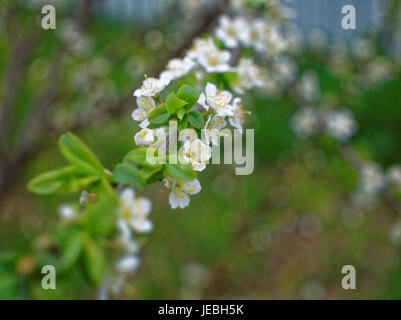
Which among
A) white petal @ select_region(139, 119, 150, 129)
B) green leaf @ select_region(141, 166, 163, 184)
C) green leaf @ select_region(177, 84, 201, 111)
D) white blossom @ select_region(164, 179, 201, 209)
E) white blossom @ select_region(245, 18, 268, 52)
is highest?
white blossom @ select_region(245, 18, 268, 52)

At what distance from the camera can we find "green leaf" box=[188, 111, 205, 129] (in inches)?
38.6

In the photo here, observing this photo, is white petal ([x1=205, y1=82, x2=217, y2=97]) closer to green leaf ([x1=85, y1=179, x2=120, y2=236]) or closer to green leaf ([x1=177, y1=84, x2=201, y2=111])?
green leaf ([x1=177, y1=84, x2=201, y2=111])

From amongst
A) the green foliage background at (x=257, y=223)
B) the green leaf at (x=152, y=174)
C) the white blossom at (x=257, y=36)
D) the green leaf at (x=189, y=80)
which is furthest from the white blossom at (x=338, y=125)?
the green leaf at (x=152, y=174)

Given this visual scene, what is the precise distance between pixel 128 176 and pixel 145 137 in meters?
0.11

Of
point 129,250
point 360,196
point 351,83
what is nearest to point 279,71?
point 351,83

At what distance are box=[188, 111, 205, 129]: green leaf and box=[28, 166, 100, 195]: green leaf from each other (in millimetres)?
277

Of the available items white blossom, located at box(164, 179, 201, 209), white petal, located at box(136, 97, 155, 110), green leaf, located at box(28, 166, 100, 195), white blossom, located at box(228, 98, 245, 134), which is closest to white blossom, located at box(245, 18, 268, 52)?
white blossom, located at box(228, 98, 245, 134)

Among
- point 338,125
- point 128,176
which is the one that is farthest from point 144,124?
point 338,125

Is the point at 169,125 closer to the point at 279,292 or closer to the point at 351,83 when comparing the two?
the point at 351,83

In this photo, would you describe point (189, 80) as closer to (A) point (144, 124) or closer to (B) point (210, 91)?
(B) point (210, 91)

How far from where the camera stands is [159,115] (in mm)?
976

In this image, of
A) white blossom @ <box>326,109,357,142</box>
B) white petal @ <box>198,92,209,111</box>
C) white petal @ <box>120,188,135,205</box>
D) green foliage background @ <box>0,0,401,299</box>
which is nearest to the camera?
white petal @ <box>198,92,209,111</box>

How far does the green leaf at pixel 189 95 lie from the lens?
96 cm

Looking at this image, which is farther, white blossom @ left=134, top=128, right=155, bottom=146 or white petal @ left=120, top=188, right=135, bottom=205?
white petal @ left=120, top=188, right=135, bottom=205
